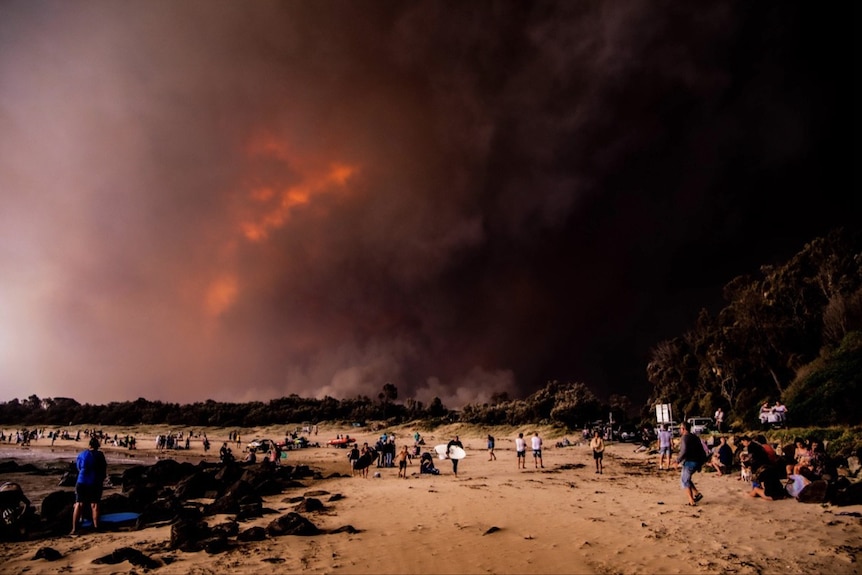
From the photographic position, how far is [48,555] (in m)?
8.88

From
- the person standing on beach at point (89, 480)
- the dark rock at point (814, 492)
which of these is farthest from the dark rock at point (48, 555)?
the dark rock at point (814, 492)

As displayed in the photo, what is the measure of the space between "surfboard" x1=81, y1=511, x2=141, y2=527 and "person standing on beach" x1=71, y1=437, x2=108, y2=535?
51cm

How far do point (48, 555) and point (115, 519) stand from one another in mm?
3638

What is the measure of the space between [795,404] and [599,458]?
1870 cm

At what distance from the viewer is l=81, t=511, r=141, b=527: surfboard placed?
11.8 m

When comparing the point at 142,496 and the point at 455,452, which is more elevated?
the point at 455,452

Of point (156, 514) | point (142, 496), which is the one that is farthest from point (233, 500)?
point (142, 496)

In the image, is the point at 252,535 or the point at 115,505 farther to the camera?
the point at 115,505

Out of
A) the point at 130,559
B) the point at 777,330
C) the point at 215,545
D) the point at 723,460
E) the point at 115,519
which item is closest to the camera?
the point at 130,559

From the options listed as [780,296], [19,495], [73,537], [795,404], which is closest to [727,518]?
[73,537]

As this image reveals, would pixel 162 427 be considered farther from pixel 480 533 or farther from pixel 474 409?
pixel 480 533

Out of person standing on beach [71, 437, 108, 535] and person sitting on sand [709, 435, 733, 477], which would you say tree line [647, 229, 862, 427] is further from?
person standing on beach [71, 437, 108, 535]

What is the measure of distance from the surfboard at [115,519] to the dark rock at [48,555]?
9.11 feet

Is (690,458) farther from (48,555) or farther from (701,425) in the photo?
(701,425)
